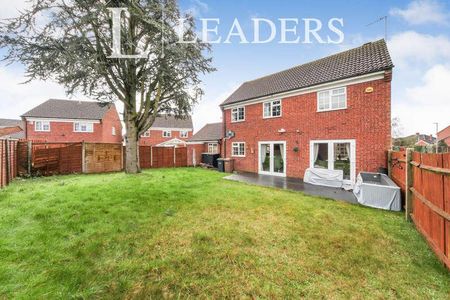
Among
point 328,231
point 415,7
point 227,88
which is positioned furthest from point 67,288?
point 227,88

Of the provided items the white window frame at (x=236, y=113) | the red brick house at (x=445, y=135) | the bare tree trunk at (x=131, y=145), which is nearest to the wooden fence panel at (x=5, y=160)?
the bare tree trunk at (x=131, y=145)

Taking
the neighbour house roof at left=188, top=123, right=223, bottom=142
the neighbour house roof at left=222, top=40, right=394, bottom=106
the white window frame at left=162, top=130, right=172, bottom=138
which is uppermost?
the neighbour house roof at left=222, top=40, right=394, bottom=106

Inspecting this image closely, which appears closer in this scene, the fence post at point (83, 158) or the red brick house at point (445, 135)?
the fence post at point (83, 158)

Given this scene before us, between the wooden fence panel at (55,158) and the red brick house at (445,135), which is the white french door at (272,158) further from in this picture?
the red brick house at (445,135)

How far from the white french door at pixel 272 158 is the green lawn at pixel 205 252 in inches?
287

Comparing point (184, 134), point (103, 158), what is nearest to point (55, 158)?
point (103, 158)

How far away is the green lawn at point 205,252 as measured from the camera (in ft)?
8.79

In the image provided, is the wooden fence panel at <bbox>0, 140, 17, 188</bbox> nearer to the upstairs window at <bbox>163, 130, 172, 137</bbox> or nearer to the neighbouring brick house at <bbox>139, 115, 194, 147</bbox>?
the neighbouring brick house at <bbox>139, 115, 194, 147</bbox>

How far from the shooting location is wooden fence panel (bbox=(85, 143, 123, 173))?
1376 cm

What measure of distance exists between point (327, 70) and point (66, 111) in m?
32.3

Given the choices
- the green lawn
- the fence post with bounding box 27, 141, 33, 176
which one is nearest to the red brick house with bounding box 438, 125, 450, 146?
the green lawn

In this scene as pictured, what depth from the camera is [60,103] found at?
29562mm

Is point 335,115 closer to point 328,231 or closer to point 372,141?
point 372,141

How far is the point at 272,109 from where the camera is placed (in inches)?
563
